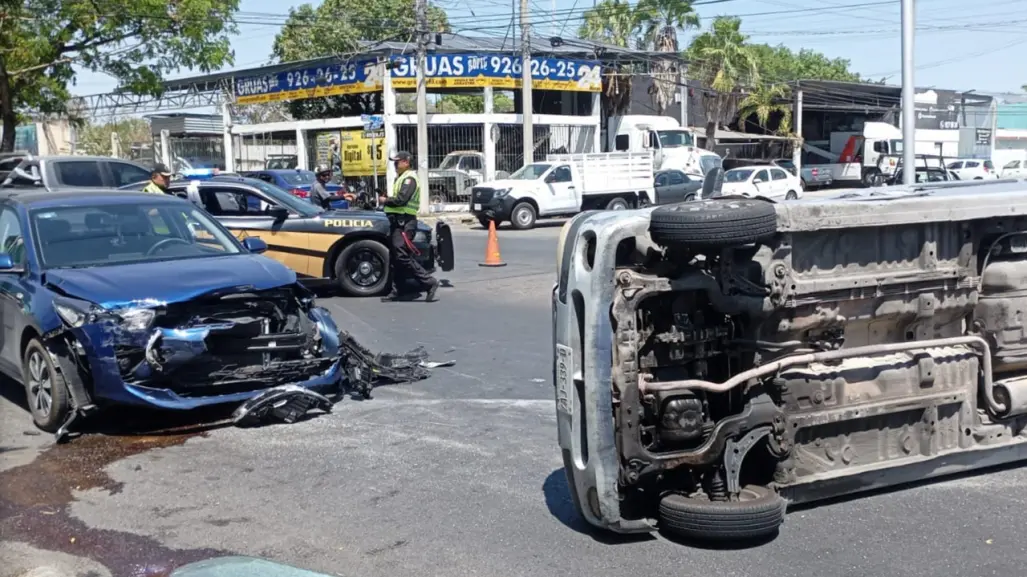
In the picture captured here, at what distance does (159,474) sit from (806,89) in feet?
166

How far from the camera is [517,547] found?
4617mm

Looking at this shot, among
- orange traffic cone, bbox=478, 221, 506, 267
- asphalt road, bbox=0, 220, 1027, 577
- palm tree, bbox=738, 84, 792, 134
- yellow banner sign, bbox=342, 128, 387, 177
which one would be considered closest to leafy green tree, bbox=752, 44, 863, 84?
palm tree, bbox=738, 84, 792, 134

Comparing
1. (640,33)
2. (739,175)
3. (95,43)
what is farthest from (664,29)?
(95,43)

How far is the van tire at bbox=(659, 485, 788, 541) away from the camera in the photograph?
4.43m

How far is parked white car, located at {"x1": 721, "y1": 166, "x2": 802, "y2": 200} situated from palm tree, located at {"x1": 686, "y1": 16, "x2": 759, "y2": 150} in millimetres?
10864

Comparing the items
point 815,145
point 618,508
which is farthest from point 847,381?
point 815,145

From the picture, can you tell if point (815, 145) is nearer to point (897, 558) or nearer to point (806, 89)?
point (806, 89)

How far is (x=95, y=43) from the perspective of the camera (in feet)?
76.3

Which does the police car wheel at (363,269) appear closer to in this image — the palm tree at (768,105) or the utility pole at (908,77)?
the utility pole at (908,77)

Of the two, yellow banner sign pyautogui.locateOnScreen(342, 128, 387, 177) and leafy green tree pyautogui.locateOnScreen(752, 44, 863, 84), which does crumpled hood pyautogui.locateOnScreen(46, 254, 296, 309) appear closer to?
yellow banner sign pyautogui.locateOnScreen(342, 128, 387, 177)

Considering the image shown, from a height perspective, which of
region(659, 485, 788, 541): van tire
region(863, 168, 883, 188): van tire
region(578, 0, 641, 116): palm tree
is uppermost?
region(578, 0, 641, 116): palm tree

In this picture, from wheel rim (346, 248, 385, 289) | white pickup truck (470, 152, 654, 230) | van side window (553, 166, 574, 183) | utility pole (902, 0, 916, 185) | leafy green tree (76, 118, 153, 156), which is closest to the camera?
wheel rim (346, 248, 385, 289)

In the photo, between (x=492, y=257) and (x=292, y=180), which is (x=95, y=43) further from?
(x=492, y=257)

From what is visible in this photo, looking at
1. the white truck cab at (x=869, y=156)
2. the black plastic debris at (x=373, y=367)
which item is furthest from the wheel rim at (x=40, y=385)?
the white truck cab at (x=869, y=156)
